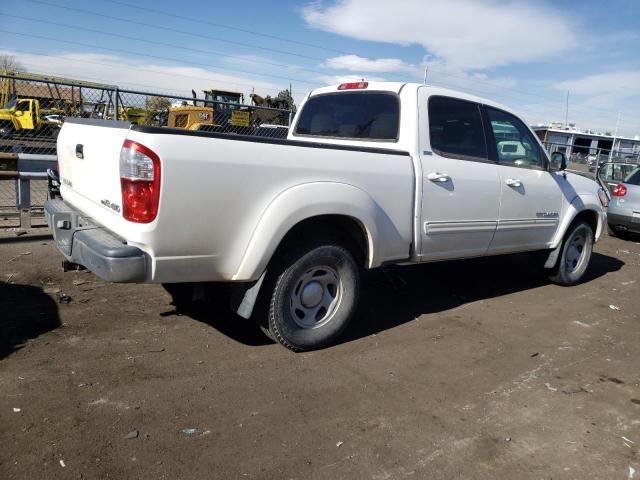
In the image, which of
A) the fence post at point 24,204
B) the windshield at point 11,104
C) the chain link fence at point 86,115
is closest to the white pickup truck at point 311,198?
the fence post at point 24,204

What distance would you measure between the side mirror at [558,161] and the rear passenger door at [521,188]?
0.29ft

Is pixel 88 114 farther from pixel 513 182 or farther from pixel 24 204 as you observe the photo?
pixel 513 182

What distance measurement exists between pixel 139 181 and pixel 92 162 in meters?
0.74

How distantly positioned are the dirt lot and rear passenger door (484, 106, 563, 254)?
0.81m

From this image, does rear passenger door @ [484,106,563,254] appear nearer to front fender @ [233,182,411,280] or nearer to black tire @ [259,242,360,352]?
front fender @ [233,182,411,280]

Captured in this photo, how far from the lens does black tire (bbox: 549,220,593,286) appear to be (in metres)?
6.20

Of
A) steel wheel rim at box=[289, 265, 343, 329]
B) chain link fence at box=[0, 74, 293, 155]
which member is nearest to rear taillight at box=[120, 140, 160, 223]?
steel wheel rim at box=[289, 265, 343, 329]

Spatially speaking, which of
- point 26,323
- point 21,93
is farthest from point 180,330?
point 21,93

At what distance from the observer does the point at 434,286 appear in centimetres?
598

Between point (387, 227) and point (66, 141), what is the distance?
2.56 meters

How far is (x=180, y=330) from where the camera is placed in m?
4.14

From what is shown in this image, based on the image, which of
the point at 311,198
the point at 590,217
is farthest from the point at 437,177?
the point at 590,217

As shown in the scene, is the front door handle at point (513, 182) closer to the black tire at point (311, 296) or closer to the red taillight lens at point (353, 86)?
the red taillight lens at point (353, 86)

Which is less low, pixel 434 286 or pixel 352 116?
pixel 352 116
